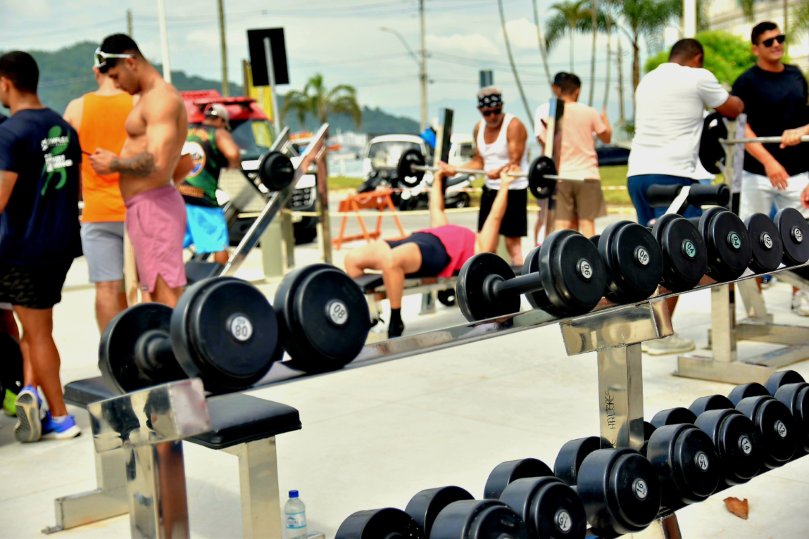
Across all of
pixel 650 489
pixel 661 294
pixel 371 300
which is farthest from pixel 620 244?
pixel 371 300

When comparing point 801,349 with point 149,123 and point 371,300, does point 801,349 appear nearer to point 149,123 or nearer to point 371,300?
point 371,300

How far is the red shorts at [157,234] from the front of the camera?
4898 mm

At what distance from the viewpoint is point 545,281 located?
256 cm

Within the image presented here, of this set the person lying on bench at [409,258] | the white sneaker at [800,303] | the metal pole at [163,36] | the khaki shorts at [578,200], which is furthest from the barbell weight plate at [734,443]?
the metal pole at [163,36]

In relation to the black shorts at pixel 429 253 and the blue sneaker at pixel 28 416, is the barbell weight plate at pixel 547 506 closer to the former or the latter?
the blue sneaker at pixel 28 416

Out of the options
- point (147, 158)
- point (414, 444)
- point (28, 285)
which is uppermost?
point (147, 158)

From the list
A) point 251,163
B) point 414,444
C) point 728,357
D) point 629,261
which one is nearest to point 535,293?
point 629,261

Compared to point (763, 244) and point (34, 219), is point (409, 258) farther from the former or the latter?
point (763, 244)

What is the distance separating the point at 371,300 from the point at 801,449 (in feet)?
12.0

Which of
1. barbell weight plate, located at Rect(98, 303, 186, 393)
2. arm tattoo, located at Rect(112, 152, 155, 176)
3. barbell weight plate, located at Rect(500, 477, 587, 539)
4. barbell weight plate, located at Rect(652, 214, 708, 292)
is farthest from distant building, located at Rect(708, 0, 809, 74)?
barbell weight plate, located at Rect(98, 303, 186, 393)

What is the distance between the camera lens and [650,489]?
8.91ft

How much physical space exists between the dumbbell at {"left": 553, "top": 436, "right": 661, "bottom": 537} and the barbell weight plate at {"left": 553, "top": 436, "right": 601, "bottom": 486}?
0.08 m

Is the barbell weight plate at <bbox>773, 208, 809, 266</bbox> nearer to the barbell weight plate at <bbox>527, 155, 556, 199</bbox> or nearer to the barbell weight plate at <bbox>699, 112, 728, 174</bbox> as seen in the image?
the barbell weight plate at <bbox>699, 112, 728, 174</bbox>

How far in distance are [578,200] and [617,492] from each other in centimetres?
542
